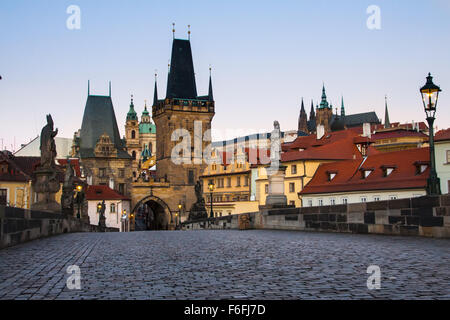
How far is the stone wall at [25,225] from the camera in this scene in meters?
11.5

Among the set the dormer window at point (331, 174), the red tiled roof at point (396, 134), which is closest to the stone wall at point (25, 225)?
the dormer window at point (331, 174)

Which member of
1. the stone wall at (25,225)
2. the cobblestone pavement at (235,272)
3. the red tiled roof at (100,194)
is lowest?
the cobblestone pavement at (235,272)

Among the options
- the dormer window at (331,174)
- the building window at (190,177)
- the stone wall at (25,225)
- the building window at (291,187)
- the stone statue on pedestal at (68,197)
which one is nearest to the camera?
the stone wall at (25,225)

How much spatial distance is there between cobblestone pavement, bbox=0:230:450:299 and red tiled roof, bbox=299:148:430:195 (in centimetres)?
3754

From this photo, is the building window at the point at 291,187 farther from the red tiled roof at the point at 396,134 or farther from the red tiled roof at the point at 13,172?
the red tiled roof at the point at 396,134

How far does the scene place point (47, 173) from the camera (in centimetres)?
2045

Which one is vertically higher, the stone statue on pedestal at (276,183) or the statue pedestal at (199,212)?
the stone statue on pedestal at (276,183)

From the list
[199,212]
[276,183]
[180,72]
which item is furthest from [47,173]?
[180,72]

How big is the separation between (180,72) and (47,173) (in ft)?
274

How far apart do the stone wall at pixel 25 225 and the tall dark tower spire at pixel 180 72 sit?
266 ft

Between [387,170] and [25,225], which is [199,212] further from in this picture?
[25,225]

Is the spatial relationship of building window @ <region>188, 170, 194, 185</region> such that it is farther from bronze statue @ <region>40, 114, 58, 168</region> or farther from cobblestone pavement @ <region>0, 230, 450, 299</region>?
cobblestone pavement @ <region>0, 230, 450, 299</region>

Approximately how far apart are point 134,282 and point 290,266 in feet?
8.03
